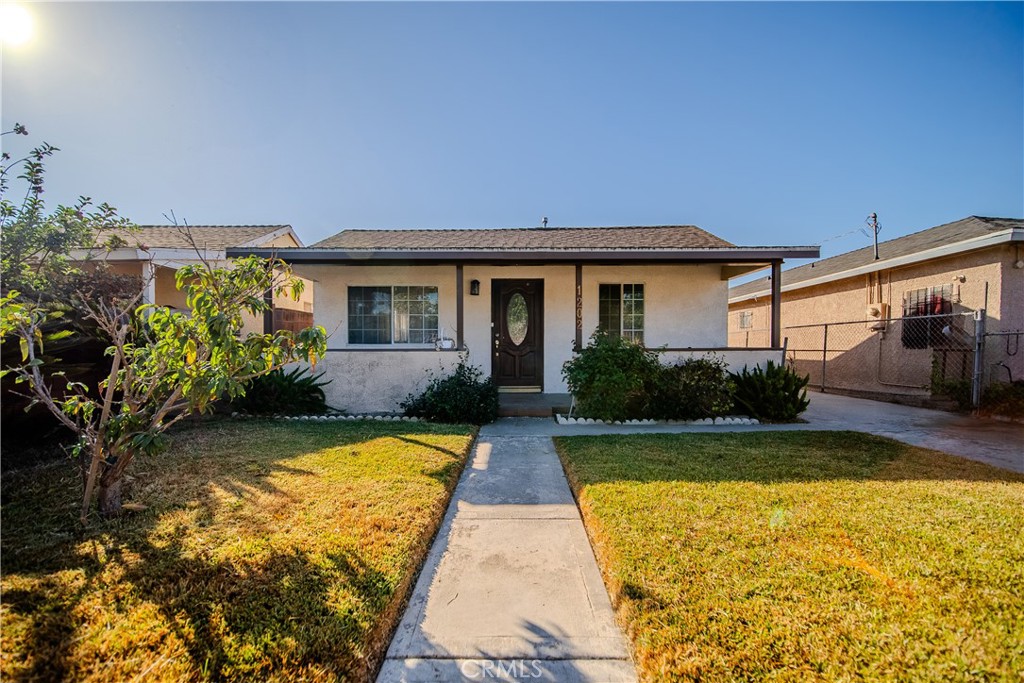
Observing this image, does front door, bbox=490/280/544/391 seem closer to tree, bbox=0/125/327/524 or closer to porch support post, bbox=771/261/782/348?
porch support post, bbox=771/261/782/348

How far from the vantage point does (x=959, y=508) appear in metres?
3.41

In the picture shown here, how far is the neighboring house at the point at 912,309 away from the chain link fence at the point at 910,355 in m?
0.02

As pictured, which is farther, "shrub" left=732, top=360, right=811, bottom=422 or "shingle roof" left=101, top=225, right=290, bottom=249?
"shingle roof" left=101, top=225, right=290, bottom=249

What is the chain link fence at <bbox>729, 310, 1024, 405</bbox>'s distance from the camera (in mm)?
8148

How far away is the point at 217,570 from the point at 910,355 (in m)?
13.4

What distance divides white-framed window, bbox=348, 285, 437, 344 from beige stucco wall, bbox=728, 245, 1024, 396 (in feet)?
36.0

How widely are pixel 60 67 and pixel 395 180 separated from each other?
20.5 feet

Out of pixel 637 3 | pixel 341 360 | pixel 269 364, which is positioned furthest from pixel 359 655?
pixel 637 3

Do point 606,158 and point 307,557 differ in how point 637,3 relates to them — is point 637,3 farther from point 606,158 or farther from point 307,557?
point 307,557

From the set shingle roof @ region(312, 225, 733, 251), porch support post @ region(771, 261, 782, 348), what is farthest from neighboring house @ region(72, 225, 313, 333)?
porch support post @ region(771, 261, 782, 348)

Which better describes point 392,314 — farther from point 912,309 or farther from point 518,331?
point 912,309

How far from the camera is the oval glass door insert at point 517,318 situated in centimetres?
939

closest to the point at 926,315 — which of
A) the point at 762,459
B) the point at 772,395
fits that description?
the point at 772,395

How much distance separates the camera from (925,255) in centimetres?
949
